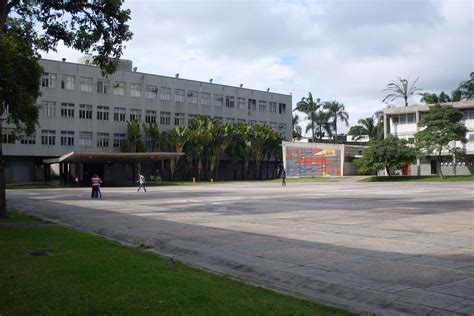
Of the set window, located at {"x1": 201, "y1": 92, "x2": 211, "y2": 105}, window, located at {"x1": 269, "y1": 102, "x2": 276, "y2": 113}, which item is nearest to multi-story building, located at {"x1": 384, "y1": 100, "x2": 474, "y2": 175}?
window, located at {"x1": 269, "y1": 102, "x2": 276, "y2": 113}

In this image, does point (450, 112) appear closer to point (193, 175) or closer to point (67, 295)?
point (193, 175)

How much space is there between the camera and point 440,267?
345 inches

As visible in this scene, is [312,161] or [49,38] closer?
[49,38]

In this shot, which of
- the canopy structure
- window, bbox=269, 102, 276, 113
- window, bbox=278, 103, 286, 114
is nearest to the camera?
the canopy structure

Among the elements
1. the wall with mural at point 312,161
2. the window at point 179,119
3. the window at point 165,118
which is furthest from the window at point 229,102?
the wall with mural at point 312,161

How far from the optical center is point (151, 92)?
76188mm

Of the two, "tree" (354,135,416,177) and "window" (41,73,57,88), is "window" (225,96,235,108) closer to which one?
"window" (41,73,57,88)

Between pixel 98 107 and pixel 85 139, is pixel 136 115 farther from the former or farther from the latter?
pixel 85 139

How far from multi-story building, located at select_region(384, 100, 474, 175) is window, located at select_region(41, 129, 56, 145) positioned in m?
45.2

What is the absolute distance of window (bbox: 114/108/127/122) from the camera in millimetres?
72312

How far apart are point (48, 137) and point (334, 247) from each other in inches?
2409

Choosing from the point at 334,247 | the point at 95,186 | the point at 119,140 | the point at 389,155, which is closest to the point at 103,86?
the point at 119,140

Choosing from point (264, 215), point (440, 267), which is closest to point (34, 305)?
point (440, 267)

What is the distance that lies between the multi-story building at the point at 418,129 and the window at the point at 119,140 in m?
37.5
